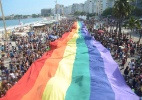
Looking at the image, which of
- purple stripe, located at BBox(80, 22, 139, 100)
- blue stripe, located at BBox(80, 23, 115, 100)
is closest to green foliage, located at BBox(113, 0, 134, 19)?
blue stripe, located at BBox(80, 23, 115, 100)

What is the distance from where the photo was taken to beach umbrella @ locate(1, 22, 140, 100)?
21.9 feet

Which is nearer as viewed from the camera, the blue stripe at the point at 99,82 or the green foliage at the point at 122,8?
the blue stripe at the point at 99,82

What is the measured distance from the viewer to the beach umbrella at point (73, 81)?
21.9ft

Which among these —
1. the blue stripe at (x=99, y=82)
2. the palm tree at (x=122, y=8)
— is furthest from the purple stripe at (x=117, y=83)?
the palm tree at (x=122, y=8)

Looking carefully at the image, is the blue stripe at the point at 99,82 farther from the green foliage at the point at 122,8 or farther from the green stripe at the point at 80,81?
the green foliage at the point at 122,8

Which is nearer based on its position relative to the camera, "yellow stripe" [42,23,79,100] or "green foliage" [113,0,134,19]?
"yellow stripe" [42,23,79,100]

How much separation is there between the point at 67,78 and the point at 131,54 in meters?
12.2

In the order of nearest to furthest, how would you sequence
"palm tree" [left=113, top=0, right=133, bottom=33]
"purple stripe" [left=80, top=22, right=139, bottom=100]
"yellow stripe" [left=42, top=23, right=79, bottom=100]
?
1. "yellow stripe" [left=42, top=23, right=79, bottom=100]
2. "purple stripe" [left=80, top=22, right=139, bottom=100]
3. "palm tree" [left=113, top=0, right=133, bottom=33]

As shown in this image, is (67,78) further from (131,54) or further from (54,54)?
(131,54)

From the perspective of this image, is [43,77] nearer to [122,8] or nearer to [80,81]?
[80,81]

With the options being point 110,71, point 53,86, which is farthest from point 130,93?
point 53,86

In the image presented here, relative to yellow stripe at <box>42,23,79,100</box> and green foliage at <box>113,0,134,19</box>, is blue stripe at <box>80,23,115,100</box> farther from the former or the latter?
green foliage at <box>113,0,134,19</box>

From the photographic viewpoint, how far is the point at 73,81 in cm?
802

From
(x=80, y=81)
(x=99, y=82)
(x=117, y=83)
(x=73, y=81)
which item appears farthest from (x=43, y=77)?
(x=117, y=83)
